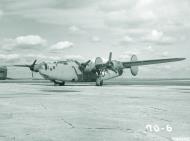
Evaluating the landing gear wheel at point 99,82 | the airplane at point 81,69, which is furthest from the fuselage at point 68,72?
the landing gear wheel at point 99,82

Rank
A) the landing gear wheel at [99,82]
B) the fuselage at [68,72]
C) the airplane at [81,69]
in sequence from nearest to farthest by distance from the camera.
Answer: the fuselage at [68,72] < the airplane at [81,69] < the landing gear wheel at [99,82]

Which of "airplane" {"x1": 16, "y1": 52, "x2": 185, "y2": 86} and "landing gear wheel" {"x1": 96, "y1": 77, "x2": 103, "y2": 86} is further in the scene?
"landing gear wheel" {"x1": 96, "y1": 77, "x2": 103, "y2": 86}

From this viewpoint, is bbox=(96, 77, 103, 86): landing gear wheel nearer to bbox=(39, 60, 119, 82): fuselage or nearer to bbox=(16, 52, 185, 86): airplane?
bbox=(16, 52, 185, 86): airplane

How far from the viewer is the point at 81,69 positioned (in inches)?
1698

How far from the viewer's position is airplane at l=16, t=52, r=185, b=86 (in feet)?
128

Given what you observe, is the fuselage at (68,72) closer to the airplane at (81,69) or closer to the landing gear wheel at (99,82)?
the airplane at (81,69)

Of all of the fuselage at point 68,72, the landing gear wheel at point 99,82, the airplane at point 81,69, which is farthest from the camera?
the landing gear wheel at point 99,82

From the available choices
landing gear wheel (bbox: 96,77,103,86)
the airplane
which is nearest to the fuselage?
the airplane

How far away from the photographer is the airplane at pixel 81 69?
128 ft

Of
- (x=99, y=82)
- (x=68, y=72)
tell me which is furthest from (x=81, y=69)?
(x=99, y=82)

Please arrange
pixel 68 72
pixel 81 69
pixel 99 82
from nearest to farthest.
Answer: pixel 68 72 → pixel 99 82 → pixel 81 69

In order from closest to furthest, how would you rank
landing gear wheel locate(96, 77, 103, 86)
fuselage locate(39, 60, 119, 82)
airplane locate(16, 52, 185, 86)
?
fuselage locate(39, 60, 119, 82)
airplane locate(16, 52, 185, 86)
landing gear wheel locate(96, 77, 103, 86)

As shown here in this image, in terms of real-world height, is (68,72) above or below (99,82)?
above

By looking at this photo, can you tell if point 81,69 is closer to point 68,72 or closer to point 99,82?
point 68,72
